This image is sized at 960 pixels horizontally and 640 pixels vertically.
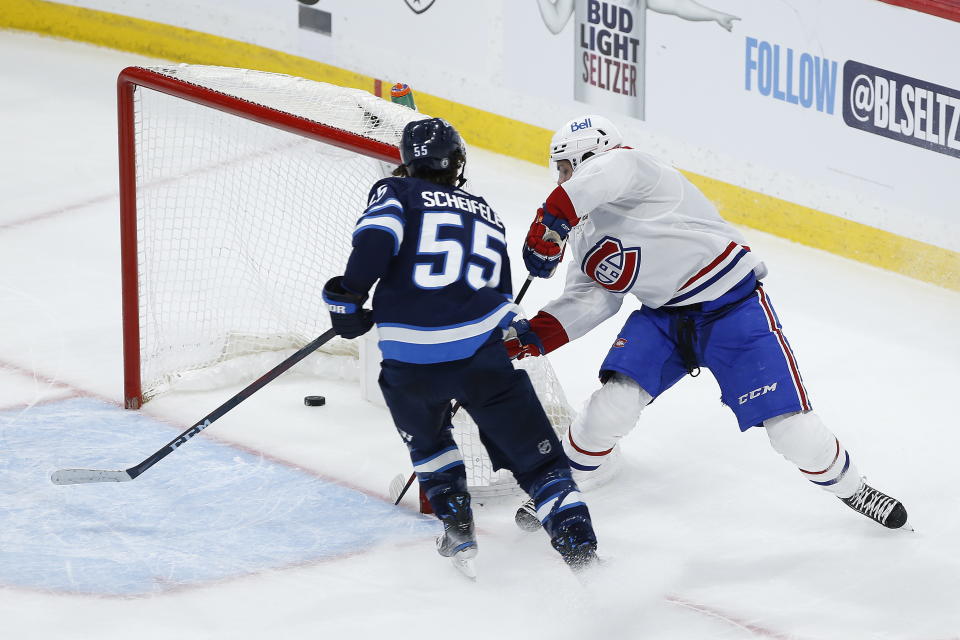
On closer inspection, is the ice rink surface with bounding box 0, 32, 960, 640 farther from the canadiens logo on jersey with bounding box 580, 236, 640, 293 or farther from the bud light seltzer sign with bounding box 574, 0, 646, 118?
the bud light seltzer sign with bounding box 574, 0, 646, 118

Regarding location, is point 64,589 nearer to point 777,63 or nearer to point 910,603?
point 910,603

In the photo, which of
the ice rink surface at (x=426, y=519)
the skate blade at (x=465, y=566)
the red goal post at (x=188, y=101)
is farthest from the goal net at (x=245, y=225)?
the skate blade at (x=465, y=566)

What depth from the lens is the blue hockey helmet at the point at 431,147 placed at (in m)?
2.88

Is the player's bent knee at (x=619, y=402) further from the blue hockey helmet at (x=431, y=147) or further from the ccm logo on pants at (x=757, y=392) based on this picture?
the blue hockey helmet at (x=431, y=147)

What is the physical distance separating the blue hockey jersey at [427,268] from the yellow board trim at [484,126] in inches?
101

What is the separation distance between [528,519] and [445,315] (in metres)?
0.69

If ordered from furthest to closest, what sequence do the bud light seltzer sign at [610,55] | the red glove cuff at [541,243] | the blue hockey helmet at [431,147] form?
the bud light seltzer sign at [610,55], the red glove cuff at [541,243], the blue hockey helmet at [431,147]

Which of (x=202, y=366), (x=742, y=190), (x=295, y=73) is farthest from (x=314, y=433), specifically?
(x=295, y=73)

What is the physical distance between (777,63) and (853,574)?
248cm

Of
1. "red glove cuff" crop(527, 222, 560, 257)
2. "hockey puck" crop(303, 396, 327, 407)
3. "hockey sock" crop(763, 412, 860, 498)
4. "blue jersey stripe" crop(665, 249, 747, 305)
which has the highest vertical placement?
"red glove cuff" crop(527, 222, 560, 257)

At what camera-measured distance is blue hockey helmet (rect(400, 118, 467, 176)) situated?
288 cm

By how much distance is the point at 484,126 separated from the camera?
243 inches

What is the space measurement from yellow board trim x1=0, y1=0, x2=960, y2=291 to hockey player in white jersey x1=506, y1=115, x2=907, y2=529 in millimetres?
1912

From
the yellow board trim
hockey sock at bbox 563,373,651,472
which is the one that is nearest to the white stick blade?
hockey sock at bbox 563,373,651,472
